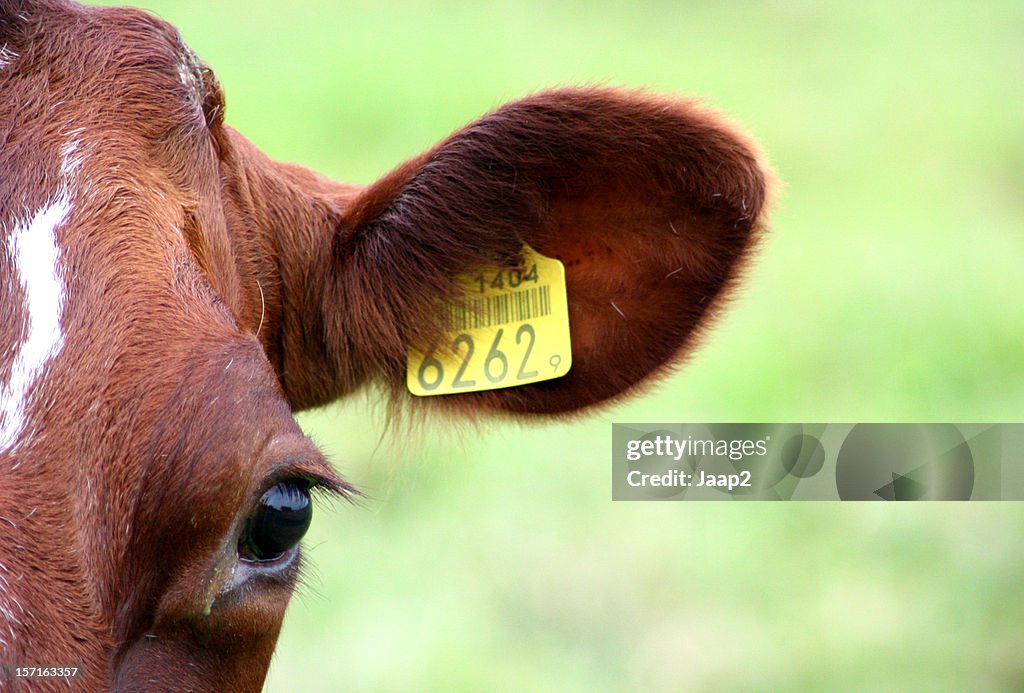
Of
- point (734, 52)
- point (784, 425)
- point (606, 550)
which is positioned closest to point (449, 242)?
point (606, 550)

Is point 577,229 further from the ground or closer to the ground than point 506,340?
further from the ground

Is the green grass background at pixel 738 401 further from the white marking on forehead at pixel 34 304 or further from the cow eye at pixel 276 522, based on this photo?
the white marking on forehead at pixel 34 304

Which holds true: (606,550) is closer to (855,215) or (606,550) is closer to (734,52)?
(855,215)

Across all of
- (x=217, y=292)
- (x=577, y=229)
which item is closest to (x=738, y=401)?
(x=577, y=229)

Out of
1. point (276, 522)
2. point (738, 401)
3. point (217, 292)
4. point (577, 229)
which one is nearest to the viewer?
point (276, 522)

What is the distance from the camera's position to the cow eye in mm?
2484

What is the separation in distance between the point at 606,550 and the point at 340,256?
4.53m

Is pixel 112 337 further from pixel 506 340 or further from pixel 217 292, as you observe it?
pixel 506 340

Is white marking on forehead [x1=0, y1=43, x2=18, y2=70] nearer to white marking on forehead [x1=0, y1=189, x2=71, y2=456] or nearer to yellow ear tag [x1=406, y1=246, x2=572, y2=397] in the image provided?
white marking on forehead [x1=0, y1=189, x2=71, y2=456]

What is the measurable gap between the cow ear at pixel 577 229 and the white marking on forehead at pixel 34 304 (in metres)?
0.89

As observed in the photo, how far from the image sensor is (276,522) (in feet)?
8.21

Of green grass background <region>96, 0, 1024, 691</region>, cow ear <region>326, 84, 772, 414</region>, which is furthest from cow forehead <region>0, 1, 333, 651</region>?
green grass background <region>96, 0, 1024, 691</region>

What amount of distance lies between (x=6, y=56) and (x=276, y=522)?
1.07 metres

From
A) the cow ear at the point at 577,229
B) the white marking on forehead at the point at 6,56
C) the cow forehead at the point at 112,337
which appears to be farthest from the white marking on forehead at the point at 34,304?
the cow ear at the point at 577,229
